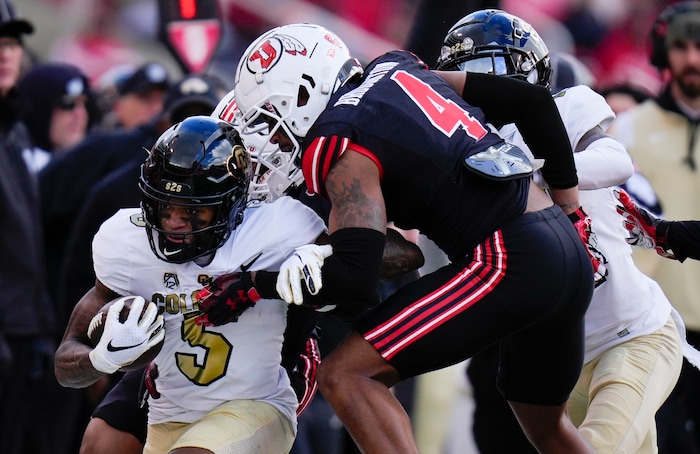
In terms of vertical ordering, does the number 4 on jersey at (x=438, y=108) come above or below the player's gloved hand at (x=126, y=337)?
above

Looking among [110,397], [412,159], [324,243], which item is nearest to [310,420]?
[110,397]

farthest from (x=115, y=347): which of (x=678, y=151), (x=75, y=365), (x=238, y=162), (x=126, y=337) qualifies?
(x=678, y=151)

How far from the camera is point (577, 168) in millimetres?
4363

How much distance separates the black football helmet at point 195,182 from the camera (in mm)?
4035

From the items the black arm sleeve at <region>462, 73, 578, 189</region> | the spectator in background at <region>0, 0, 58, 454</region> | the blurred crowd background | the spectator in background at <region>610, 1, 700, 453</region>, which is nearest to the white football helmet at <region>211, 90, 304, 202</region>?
the black arm sleeve at <region>462, 73, 578, 189</region>

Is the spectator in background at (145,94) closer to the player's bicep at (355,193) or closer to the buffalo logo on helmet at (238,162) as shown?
the buffalo logo on helmet at (238,162)

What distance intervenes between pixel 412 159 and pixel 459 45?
36.8 inches

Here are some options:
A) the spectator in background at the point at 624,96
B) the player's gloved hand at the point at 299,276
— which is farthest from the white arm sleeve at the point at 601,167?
the spectator in background at the point at 624,96

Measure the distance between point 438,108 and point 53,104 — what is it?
4933mm

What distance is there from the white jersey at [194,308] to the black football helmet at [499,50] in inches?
34.1

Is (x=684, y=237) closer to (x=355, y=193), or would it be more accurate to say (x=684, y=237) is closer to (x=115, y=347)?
(x=355, y=193)

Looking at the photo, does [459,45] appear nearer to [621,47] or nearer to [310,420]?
[310,420]

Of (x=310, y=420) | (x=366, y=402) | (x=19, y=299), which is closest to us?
(x=366, y=402)

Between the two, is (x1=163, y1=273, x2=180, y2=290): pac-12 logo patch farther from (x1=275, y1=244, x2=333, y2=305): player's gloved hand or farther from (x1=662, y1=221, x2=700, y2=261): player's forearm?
(x1=662, y1=221, x2=700, y2=261): player's forearm
